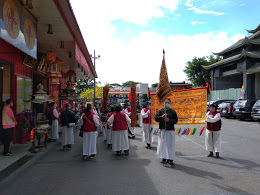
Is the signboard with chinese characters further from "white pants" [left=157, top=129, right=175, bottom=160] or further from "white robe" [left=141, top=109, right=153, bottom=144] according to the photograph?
"white pants" [left=157, top=129, right=175, bottom=160]

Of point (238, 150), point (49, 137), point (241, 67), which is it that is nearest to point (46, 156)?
point (49, 137)

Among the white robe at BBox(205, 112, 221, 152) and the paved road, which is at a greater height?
the white robe at BBox(205, 112, 221, 152)

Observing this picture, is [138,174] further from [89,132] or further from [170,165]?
[89,132]

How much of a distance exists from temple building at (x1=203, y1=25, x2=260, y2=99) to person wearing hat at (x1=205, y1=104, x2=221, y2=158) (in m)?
22.2

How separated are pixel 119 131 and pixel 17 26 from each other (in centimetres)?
406

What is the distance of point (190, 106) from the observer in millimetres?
6750

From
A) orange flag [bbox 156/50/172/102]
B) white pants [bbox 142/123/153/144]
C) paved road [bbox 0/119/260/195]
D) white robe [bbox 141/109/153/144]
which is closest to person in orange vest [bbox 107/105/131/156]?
paved road [bbox 0/119/260/195]

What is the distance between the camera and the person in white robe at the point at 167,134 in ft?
17.7

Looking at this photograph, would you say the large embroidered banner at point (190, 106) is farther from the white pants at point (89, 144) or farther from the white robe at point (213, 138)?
the white pants at point (89, 144)

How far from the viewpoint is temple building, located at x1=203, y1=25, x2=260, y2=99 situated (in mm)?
26719

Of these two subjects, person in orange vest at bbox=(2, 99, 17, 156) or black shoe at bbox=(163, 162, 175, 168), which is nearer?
black shoe at bbox=(163, 162, 175, 168)

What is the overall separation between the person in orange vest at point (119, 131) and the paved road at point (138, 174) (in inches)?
12.7

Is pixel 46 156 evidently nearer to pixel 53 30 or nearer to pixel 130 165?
pixel 130 165

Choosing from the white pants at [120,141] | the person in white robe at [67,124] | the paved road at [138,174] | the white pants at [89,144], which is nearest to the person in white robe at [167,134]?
the paved road at [138,174]
